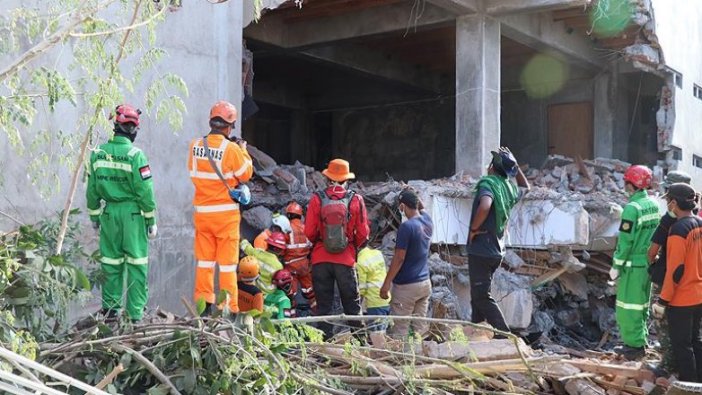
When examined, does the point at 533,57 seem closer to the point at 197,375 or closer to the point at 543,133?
the point at 543,133

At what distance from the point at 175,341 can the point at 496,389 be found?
226 cm

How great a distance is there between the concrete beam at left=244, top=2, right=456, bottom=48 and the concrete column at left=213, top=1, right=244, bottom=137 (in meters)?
4.09

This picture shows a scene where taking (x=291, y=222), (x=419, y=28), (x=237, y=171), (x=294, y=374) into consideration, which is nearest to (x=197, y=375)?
(x=294, y=374)

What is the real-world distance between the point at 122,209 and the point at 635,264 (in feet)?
15.0

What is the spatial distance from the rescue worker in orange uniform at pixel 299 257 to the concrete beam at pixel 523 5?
5.62 meters

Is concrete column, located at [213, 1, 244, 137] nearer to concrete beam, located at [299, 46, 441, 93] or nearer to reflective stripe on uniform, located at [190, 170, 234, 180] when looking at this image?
reflective stripe on uniform, located at [190, 170, 234, 180]

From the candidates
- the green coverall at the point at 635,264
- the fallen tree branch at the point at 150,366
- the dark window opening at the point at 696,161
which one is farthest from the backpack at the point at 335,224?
the dark window opening at the point at 696,161

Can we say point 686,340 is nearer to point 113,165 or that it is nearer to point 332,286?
point 332,286

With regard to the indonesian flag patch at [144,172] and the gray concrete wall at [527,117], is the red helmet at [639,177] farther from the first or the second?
the gray concrete wall at [527,117]

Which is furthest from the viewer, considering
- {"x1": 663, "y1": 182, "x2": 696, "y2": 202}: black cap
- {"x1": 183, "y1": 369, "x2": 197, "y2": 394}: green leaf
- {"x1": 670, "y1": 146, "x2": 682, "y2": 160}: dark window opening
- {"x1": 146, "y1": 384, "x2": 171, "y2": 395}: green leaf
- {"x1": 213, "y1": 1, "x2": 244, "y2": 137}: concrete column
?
{"x1": 670, "y1": 146, "x2": 682, "y2": 160}: dark window opening

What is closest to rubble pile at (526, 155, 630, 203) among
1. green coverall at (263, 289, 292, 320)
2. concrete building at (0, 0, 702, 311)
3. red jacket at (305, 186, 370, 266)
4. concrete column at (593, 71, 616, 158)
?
concrete building at (0, 0, 702, 311)

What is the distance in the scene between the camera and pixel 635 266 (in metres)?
7.88

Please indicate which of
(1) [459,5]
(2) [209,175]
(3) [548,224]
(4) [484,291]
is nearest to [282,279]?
(2) [209,175]

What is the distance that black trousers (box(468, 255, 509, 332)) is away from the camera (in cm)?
736
